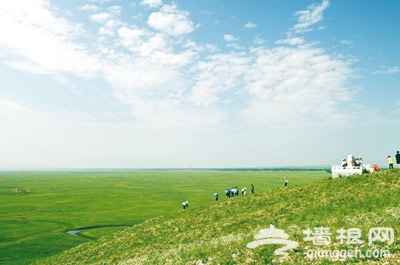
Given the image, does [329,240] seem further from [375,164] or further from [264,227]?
[375,164]

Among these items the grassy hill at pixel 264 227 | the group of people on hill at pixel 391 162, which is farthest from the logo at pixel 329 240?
the group of people on hill at pixel 391 162

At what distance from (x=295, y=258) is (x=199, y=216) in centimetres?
2335

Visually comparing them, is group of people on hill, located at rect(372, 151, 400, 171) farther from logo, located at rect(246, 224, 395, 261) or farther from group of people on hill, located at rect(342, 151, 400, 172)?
logo, located at rect(246, 224, 395, 261)

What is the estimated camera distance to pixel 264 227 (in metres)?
25.6

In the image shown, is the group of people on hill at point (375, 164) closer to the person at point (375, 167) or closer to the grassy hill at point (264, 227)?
the person at point (375, 167)

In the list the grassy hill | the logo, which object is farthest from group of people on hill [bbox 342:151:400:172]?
the logo

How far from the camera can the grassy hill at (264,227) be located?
17.6 m

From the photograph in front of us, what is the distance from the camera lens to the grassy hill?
57.9 ft

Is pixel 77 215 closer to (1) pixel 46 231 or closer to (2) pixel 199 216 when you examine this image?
(1) pixel 46 231

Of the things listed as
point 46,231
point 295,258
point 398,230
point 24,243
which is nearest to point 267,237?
point 295,258

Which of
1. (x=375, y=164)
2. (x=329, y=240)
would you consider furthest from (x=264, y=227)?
(x=375, y=164)

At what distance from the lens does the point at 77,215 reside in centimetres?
7331

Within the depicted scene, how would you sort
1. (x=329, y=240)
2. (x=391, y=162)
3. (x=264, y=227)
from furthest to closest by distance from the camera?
(x=391, y=162) → (x=264, y=227) → (x=329, y=240)

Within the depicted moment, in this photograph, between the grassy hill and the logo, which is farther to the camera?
the grassy hill
